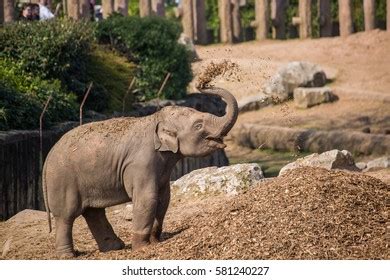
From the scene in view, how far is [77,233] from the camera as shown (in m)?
14.3

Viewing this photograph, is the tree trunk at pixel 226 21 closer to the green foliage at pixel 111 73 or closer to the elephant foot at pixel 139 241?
the green foliage at pixel 111 73

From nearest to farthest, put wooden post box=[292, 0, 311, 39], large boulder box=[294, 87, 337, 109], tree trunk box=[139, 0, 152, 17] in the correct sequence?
large boulder box=[294, 87, 337, 109] → tree trunk box=[139, 0, 152, 17] → wooden post box=[292, 0, 311, 39]

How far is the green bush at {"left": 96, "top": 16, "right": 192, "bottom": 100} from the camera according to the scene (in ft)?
69.4

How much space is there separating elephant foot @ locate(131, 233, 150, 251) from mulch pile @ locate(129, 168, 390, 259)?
0.61 feet

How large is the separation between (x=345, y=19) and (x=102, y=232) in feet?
77.5

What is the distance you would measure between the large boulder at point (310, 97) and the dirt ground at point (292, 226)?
51.5ft

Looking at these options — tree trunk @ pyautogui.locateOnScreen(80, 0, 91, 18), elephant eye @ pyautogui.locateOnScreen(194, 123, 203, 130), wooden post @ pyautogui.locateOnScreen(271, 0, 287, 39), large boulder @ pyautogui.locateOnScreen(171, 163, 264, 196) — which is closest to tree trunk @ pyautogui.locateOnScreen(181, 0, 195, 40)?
wooden post @ pyautogui.locateOnScreen(271, 0, 287, 39)

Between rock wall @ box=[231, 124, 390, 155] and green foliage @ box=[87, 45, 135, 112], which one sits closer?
green foliage @ box=[87, 45, 135, 112]

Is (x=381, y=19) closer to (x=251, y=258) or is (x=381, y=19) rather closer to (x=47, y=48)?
(x=47, y=48)

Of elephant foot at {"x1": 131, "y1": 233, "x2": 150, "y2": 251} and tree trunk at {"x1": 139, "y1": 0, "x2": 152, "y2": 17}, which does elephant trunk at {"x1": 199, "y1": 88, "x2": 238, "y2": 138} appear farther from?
tree trunk at {"x1": 139, "y1": 0, "x2": 152, "y2": 17}

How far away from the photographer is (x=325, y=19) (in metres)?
37.1

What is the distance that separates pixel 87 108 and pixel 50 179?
21.6 ft

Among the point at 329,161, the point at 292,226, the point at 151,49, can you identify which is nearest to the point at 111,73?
the point at 151,49

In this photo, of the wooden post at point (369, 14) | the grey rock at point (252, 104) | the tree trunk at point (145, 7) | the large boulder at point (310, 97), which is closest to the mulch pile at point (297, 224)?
the large boulder at point (310, 97)
